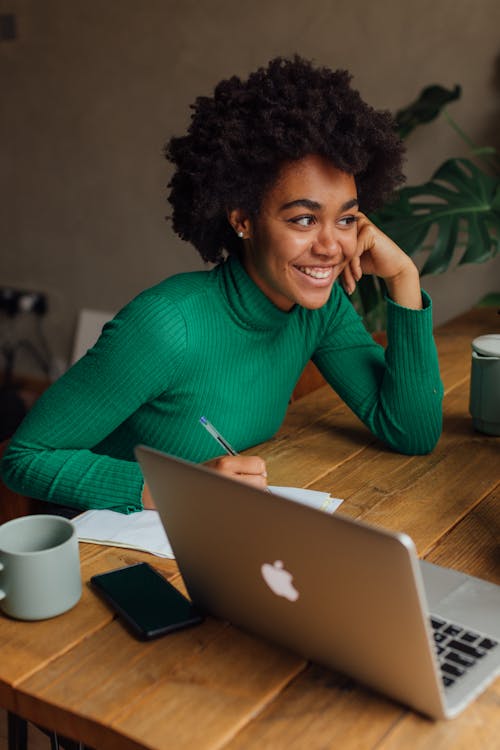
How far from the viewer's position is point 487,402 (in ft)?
5.04

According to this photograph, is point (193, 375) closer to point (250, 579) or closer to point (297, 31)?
point (250, 579)

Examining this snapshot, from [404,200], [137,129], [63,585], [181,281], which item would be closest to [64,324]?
[137,129]

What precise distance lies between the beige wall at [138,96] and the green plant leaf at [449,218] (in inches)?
24.0

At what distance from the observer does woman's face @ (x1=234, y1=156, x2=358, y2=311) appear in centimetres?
137

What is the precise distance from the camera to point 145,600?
3.32 ft

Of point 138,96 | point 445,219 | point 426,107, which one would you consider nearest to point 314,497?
point 445,219

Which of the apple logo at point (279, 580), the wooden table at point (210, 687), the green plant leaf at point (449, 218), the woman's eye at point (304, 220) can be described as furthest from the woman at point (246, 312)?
the green plant leaf at point (449, 218)

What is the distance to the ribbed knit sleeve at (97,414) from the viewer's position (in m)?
1.26

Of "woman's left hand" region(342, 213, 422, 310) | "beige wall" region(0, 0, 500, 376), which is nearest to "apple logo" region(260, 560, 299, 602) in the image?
"woman's left hand" region(342, 213, 422, 310)

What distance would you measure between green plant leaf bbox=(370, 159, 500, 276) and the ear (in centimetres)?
81

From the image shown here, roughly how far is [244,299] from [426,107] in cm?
157

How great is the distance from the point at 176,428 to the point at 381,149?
558 mm

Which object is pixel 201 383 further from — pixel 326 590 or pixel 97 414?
pixel 326 590

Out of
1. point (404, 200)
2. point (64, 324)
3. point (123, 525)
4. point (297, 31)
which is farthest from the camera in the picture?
point (64, 324)
